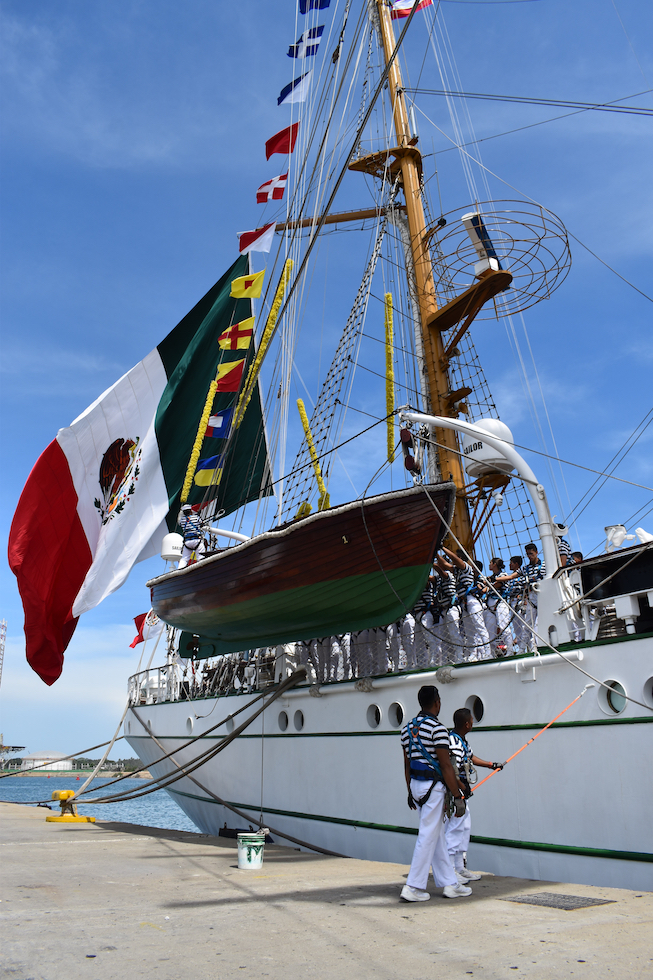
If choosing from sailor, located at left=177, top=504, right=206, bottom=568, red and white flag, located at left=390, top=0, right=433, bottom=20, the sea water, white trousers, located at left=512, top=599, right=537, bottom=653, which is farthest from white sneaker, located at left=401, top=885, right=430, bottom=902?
red and white flag, located at left=390, top=0, right=433, bottom=20

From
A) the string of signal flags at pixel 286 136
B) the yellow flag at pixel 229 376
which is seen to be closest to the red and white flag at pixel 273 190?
the string of signal flags at pixel 286 136

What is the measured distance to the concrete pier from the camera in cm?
323

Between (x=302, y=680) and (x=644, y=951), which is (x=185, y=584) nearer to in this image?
(x=302, y=680)

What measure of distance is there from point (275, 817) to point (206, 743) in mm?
2742

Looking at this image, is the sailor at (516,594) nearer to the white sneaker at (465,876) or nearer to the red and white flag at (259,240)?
the white sneaker at (465,876)

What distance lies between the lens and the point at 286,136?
1402 centimetres

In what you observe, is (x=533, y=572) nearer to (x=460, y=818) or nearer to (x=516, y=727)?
(x=516, y=727)

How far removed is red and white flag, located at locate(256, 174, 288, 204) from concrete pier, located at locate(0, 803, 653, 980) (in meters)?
12.1

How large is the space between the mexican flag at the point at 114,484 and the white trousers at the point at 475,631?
20.4ft

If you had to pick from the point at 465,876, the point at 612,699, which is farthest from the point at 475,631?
the point at 465,876

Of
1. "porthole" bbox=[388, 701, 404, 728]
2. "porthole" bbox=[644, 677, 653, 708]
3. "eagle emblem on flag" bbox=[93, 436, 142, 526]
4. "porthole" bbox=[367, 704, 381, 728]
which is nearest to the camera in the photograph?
"porthole" bbox=[644, 677, 653, 708]

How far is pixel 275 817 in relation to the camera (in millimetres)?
10578

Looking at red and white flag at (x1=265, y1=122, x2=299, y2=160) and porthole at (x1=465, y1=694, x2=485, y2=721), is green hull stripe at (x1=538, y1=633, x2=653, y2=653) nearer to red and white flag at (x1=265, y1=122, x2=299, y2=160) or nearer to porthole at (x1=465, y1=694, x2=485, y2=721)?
porthole at (x1=465, y1=694, x2=485, y2=721)

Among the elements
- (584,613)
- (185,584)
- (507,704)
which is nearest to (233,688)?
(185,584)
